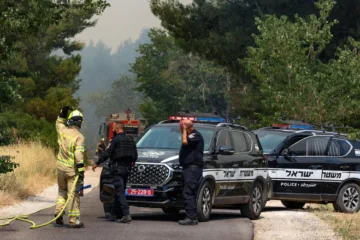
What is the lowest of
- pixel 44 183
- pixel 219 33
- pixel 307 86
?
pixel 44 183

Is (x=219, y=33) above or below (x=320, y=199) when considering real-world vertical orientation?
above

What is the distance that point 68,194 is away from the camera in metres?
14.7

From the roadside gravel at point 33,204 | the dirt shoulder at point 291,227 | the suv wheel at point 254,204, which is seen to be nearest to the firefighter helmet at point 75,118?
the roadside gravel at point 33,204

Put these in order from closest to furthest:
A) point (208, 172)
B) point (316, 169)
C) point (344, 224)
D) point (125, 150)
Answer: point (125, 150) → point (344, 224) → point (208, 172) → point (316, 169)

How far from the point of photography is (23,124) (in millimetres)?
38750

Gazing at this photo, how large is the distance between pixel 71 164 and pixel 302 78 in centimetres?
1670

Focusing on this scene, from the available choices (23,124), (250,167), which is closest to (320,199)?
(250,167)

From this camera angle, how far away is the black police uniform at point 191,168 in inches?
615

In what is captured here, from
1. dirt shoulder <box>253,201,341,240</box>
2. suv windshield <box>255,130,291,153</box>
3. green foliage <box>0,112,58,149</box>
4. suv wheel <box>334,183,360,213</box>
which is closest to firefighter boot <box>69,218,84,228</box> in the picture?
dirt shoulder <box>253,201,341,240</box>

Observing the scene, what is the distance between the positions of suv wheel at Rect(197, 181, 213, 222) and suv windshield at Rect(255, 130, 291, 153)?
200 inches

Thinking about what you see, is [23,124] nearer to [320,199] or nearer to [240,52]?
[240,52]

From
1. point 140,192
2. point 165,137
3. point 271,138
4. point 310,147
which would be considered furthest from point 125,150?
point 271,138

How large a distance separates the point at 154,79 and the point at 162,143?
67.7 meters

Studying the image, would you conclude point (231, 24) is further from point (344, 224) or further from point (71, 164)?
point (71, 164)
